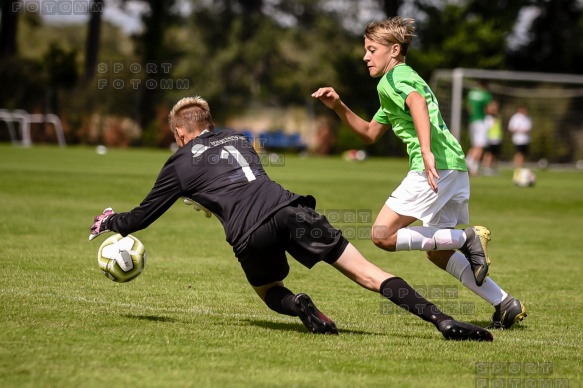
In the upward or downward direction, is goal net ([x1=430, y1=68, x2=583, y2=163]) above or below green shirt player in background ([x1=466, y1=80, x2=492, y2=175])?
below

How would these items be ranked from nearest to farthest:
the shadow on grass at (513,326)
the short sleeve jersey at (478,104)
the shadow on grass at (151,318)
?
the shadow on grass at (151,318)
the shadow on grass at (513,326)
the short sleeve jersey at (478,104)

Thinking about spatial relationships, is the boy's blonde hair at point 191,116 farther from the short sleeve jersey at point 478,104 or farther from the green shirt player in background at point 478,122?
the short sleeve jersey at point 478,104

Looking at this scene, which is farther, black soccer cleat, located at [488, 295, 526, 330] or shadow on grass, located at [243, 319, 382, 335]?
black soccer cleat, located at [488, 295, 526, 330]

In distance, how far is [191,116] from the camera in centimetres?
621

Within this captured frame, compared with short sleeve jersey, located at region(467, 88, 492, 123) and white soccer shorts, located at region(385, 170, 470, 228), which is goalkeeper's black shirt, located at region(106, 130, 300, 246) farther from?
short sleeve jersey, located at region(467, 88, 492, 123)

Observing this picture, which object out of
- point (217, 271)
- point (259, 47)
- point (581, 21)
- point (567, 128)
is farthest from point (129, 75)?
point (217, 271)

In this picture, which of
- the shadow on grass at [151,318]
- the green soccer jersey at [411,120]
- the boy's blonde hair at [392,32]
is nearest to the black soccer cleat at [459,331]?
the green soccer jersey at [411,120]

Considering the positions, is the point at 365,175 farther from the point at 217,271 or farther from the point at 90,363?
the point at 90,363

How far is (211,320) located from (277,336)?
2.11ft

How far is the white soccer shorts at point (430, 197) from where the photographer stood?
6234 millimetres

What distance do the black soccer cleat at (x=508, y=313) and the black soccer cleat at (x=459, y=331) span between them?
26.6 inches

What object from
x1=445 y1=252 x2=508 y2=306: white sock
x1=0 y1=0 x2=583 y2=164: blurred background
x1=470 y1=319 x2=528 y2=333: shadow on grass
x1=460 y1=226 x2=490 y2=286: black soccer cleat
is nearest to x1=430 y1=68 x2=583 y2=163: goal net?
x1=0 y1=0 x2=583 y2=164: blurred background

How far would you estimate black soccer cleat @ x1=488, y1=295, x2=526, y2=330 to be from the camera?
645 cm

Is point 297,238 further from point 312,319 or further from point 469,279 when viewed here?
point 469,279
